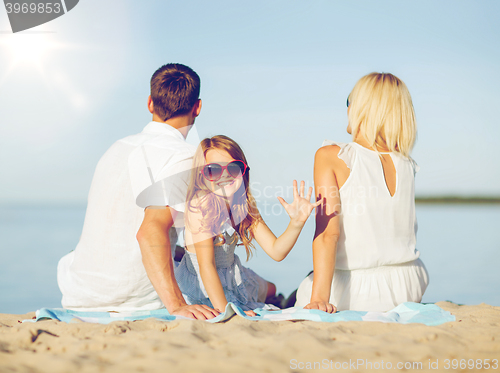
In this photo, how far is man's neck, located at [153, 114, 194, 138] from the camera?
10.7 feet

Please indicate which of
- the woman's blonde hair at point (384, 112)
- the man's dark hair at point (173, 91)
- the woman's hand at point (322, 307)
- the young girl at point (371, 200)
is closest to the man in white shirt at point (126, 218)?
the man's dark hair at point (173, 91)

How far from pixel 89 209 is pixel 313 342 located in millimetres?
1841

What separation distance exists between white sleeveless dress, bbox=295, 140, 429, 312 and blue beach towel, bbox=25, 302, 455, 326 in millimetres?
215

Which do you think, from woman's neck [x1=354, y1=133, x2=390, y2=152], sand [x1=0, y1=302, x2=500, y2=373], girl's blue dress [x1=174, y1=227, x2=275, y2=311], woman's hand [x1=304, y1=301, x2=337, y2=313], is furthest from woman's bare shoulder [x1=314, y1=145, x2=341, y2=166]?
sand [x1=0, y1=302, x2=500, y2=373]

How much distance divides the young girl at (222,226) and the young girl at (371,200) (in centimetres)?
30

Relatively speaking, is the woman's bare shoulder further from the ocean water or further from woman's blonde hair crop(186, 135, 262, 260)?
the ocean water

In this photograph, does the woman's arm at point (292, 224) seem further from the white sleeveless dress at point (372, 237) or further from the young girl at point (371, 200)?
the white sleeveless dress at point (372, 237)

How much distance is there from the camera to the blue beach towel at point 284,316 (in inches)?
108

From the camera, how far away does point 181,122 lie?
3309 millimetres

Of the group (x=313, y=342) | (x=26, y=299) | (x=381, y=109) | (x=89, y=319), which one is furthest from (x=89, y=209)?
(x=26, y=299)

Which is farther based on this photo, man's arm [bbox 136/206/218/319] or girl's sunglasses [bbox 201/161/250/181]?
girl's sunglasses [bbox 201/161/250/181]

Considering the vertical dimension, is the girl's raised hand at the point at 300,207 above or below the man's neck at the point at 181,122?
below

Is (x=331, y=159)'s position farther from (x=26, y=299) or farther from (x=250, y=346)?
(x=26, y=299)

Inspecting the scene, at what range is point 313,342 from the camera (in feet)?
7.18
